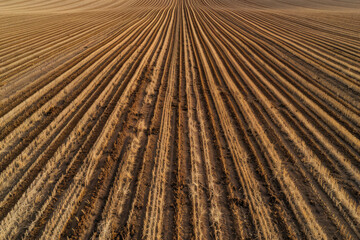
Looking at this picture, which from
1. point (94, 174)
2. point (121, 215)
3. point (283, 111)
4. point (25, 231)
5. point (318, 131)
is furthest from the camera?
point (283, 111)

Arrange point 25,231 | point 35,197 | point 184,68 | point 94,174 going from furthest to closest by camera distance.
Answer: point 184,68 → point 94,174 → point 35,197 → point 25,231

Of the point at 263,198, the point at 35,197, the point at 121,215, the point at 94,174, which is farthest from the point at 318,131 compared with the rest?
the point at 35,197

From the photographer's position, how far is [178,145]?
6312 millimetres

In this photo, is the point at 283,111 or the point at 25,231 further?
the point at 283,111

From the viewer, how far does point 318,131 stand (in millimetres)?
7078

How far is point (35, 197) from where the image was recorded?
4.61 meters

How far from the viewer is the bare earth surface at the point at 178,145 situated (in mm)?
4289

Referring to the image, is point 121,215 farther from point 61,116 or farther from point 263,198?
point 61,116

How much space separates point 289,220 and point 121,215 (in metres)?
3.72

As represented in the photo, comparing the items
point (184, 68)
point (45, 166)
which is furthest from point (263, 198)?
point (184, 68)

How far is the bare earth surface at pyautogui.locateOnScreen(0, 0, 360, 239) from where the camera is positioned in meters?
4.29

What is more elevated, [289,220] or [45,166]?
[45,166]

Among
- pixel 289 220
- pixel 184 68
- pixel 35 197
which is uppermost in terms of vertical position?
pixel 184 68

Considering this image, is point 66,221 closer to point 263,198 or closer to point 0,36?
point 263,198
